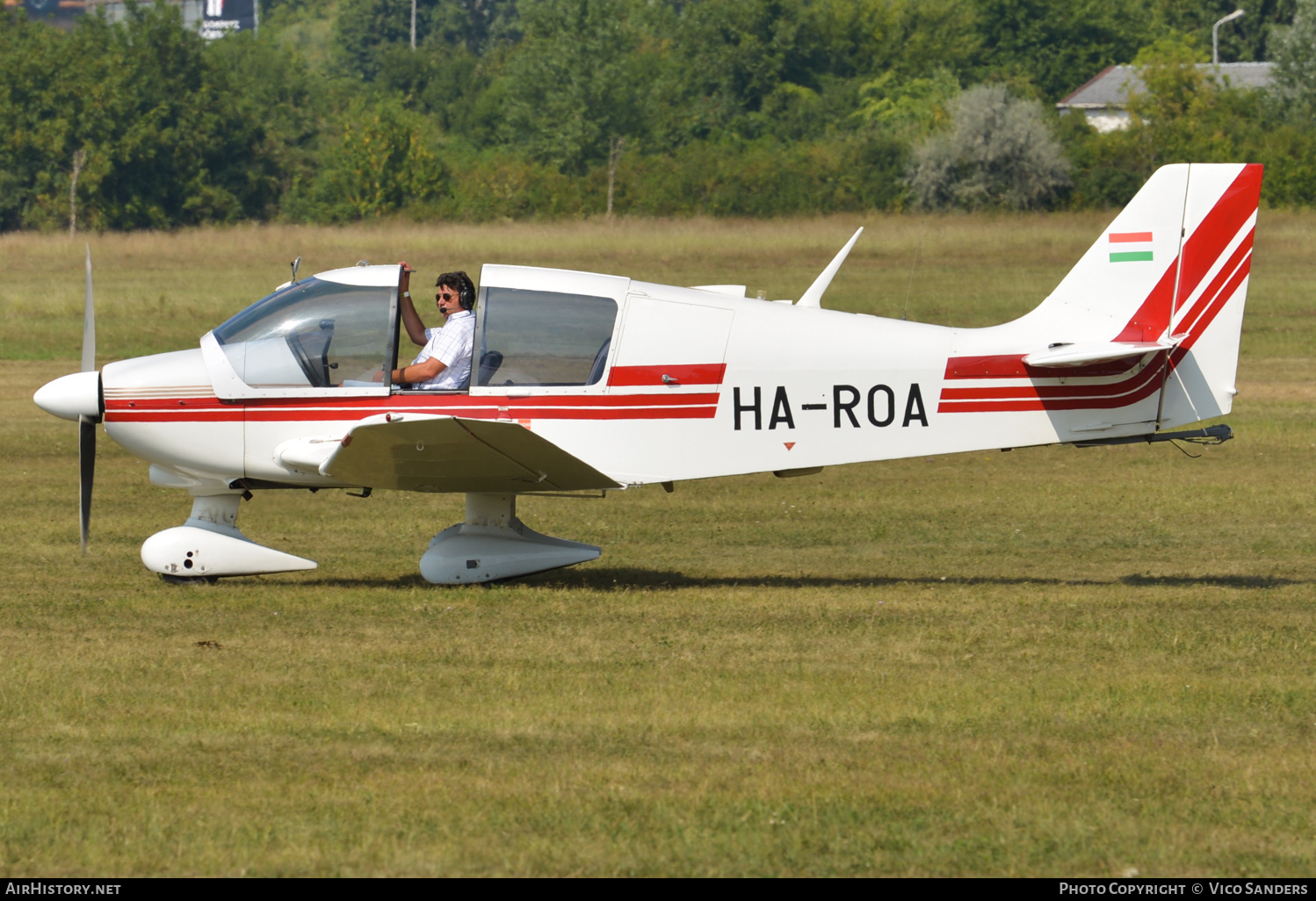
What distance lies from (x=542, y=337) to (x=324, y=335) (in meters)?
1.36

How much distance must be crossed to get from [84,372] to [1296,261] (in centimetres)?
3072

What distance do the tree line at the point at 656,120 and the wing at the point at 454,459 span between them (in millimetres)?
35625

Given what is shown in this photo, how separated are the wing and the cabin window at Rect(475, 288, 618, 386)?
533 millimetres

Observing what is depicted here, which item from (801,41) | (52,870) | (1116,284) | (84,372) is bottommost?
(52,870)

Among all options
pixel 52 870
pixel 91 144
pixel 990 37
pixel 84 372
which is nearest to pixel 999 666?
pixel 52 870

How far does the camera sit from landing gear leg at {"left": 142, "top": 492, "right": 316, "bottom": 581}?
9.59 m

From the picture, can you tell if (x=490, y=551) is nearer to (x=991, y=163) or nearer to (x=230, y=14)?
(x=991, y=163)

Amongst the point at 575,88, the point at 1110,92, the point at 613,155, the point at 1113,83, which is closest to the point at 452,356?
the point at 613,155

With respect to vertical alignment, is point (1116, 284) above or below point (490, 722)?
above

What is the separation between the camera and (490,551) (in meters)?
9.81

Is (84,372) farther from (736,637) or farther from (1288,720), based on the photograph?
(1288,720)

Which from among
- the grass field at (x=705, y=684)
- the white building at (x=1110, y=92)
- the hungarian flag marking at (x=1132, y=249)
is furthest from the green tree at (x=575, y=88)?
the hungarian flag marking at (x=1132, y=249)

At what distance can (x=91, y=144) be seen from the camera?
5312 centimetres

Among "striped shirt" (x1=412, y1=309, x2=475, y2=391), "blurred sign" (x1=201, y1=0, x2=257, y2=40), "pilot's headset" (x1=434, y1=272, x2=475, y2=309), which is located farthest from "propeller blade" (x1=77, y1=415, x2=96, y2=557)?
"blurred sign" (x1=201, y1=0, x2=257, y2=40)
